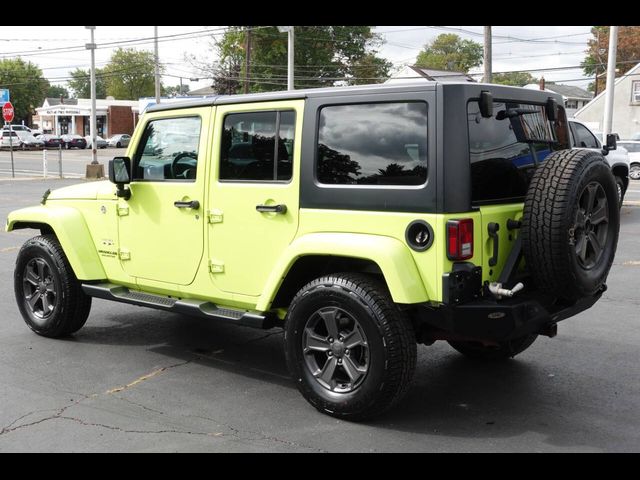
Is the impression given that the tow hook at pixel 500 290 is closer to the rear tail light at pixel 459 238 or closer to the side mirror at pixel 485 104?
the rear tail light at pixel 459 238

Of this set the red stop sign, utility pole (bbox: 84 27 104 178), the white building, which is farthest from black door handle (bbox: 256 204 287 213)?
the white building

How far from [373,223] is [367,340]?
26.6 inches

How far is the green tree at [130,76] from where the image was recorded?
106 m

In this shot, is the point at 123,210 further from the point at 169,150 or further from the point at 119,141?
the point at 119,141

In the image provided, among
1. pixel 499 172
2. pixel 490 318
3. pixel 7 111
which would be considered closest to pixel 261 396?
pixel 490 318

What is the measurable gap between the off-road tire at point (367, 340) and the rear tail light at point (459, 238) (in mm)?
475

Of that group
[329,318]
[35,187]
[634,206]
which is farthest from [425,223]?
[35,187]

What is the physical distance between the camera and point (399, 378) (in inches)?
159

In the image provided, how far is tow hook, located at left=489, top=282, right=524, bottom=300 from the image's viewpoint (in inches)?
157

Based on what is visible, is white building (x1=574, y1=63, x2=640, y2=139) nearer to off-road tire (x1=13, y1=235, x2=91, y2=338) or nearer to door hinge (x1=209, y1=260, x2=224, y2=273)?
off-road tire (x1=13, y1=235, x2=91, y2=338)

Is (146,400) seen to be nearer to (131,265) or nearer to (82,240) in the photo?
(131,265)

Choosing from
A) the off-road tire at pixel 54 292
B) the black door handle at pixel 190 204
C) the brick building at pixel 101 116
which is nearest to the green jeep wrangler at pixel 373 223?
the black door handle at pixel 190 204

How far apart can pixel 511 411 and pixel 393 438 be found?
0.88 metres

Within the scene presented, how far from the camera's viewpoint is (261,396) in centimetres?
473
